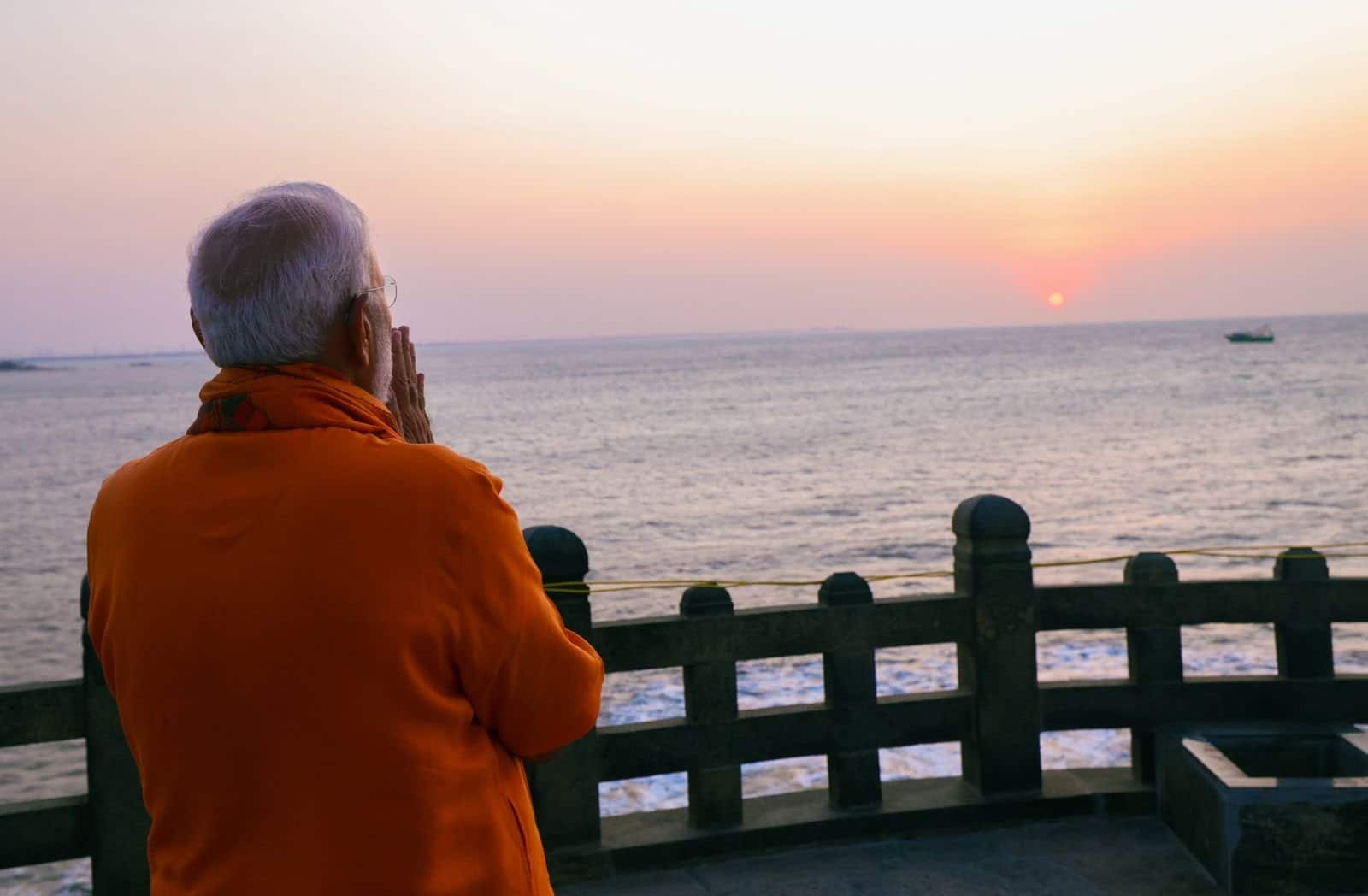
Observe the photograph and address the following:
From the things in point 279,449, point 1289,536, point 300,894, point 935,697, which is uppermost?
point 279,449

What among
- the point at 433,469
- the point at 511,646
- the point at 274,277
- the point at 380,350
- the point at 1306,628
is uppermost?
the point at 274,277

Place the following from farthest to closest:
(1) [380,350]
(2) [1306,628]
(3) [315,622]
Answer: (2) [1306,628] → (1) [380,350] → (3) [315,622]

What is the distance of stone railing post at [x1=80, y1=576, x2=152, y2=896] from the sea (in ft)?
13.4

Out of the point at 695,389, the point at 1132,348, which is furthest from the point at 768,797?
the point at 1132,348

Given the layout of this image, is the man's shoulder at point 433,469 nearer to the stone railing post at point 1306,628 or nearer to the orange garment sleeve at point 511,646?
the orange garment sleeve at point 511,646

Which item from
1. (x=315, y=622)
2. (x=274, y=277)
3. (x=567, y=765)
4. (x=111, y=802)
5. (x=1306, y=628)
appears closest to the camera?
(x=315, y=622)

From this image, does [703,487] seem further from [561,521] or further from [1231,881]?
[1231,881]

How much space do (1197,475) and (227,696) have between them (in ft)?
112

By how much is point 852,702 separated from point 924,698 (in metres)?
0.34

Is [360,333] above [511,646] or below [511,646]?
above

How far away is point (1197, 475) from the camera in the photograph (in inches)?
1288

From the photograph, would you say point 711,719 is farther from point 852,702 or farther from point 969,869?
point 969,869

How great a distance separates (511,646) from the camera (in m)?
1.70

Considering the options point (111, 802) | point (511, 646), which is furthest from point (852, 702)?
point (511, 646)
